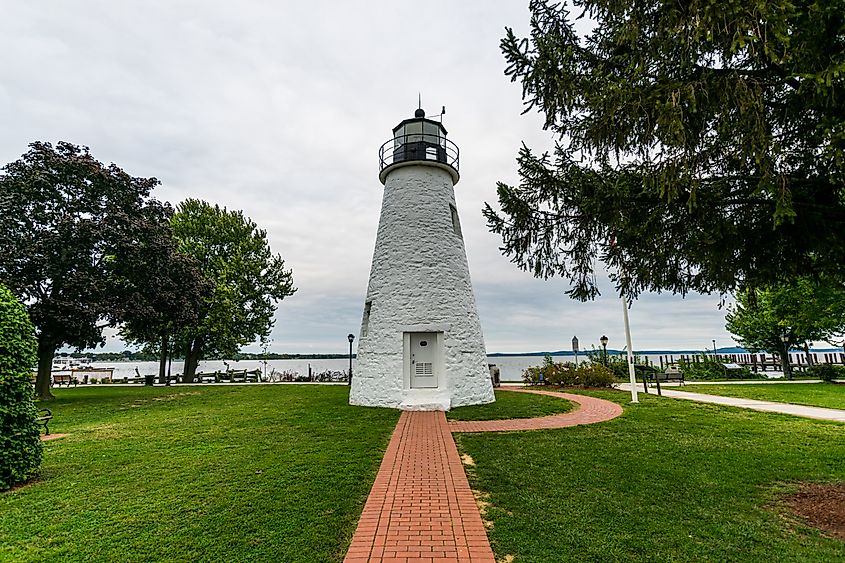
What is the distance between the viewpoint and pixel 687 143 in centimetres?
442

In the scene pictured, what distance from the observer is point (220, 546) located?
150 inches

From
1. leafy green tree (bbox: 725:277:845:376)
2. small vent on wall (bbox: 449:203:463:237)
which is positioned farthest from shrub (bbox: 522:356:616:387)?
small vent on wall (bbox: 449:203:463:237)

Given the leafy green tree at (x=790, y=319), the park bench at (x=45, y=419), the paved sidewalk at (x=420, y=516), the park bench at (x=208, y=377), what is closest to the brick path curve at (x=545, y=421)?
the paved sidewalk at (x=420, y=516)

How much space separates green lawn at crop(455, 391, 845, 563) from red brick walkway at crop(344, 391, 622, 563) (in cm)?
26

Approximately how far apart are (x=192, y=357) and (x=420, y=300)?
66.9 feet

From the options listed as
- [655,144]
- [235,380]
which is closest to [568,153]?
[655,144]

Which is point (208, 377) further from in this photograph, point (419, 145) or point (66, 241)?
point (419, 145)

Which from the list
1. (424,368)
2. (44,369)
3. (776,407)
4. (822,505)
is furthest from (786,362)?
(44,369)

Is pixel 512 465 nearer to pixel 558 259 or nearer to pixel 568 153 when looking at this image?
pixel 558 259

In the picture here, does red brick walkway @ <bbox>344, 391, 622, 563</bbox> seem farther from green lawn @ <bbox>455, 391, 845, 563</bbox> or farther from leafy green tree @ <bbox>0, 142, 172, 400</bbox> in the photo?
leafy green tree @ <bbox>0, 142, 172, 400</bbox>

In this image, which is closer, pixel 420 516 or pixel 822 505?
pixel 420 516

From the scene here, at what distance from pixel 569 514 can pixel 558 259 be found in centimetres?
306

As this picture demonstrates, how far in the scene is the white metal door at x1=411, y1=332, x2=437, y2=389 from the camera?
13.0 meters

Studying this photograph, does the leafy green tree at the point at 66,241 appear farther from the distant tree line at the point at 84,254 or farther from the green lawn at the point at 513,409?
the green lawn at the point at 513,409
